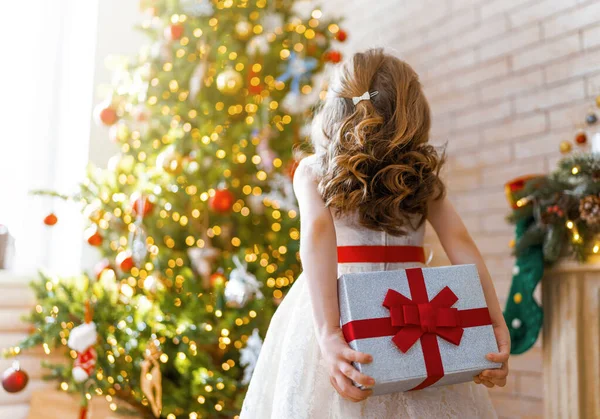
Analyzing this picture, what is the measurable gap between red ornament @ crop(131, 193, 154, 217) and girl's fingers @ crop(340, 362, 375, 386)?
1.63 m

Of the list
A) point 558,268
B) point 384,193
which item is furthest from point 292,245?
point 384,193

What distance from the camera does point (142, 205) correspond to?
264cm

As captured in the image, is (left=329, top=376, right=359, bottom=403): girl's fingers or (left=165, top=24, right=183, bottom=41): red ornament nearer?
(left=329, top=376, right=359, bottom=403): girl's fingers

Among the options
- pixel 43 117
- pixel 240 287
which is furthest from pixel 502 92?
pixel 43 117

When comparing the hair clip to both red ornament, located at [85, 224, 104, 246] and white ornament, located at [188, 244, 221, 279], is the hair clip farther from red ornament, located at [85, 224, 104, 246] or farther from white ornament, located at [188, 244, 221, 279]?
red ornament, located at [85, 224, 104, 246]

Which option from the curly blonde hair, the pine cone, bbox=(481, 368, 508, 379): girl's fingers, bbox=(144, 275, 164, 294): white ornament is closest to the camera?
bbox=(481, 368, 508, 379): girl's fingers

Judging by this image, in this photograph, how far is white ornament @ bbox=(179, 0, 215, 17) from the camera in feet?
9.63

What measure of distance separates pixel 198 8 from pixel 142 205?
1.02 meters

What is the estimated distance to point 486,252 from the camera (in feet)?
9.37

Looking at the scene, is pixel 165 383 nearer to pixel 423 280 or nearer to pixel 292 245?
pixel 292 245

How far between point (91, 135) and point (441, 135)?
6.33 ft

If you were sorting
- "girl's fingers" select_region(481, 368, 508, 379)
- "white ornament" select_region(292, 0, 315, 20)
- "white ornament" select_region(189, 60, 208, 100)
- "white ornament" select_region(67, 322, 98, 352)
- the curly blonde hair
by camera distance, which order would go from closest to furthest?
"girl's fingers" select_region(481, 368, 508, 379)
the curly blonde hair
"white ornament" select_region(67, 322, 98, 352)
"white ornament" select_region(189, 60, 208, 100)
"white ornament" select_region(292, 0, 315, 20)

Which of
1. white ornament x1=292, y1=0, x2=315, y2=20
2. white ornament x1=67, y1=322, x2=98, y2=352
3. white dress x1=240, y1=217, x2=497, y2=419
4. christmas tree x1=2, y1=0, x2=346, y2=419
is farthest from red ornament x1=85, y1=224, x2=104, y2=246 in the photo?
white ornament x1=292, y1=0, x2=315, y2=20

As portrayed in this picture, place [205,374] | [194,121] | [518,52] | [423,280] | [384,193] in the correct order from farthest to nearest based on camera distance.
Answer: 1. [194,121]
2. [518,52]
3. [205,374]
4. [384,193]
5. [423,280]
